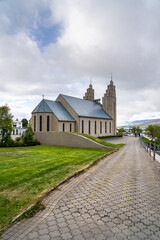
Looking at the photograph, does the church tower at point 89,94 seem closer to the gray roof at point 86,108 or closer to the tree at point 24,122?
the gray roof at point 86,108

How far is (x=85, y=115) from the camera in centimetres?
3656

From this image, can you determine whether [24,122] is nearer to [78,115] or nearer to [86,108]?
[86,108]

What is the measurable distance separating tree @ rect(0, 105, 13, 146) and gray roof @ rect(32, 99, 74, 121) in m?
8.29

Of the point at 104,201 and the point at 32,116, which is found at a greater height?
the point at 32,116

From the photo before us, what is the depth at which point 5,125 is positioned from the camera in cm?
2227

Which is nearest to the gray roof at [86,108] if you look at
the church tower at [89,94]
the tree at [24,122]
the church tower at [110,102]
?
A: the church tower at [110,102]

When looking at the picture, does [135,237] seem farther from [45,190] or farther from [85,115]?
[85,115]

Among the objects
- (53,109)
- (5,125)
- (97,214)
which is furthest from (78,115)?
(97,214)

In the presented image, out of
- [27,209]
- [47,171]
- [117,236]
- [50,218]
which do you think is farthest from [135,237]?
[47,171]

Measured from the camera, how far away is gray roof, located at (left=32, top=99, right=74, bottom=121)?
31.5 meters

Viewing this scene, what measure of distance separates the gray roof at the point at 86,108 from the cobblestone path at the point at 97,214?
2921 centimetres

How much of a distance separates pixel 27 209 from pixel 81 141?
52.3 feet

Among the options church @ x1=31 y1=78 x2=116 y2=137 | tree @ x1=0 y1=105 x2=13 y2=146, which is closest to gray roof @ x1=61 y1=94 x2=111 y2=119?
church @ x1=31 y1=78 x2=116 y2=137

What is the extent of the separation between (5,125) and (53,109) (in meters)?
12.1
